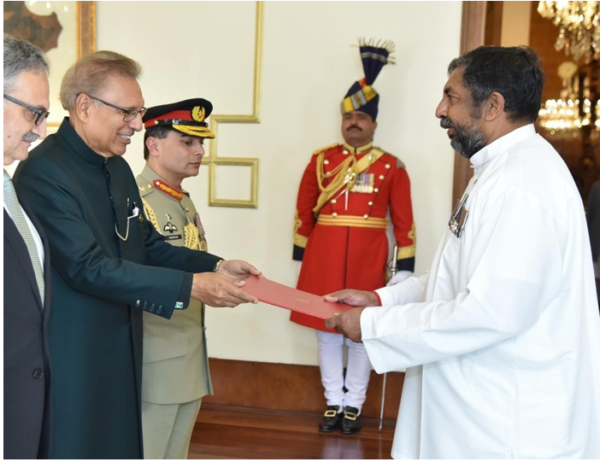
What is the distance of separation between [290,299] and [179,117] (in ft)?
3.36

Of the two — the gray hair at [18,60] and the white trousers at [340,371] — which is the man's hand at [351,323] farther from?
the white trousers at [340,371]

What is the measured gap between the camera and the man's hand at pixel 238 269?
2.41 metres

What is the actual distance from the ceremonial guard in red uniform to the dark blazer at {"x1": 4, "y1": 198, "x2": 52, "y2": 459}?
2.40 m

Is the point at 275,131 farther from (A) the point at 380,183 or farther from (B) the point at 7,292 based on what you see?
(B) the point at 7,292

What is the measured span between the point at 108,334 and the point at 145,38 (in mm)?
2879

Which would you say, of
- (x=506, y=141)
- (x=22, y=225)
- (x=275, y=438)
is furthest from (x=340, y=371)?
(x=22, y=225)

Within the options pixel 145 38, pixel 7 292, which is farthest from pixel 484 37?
pixel 7 292

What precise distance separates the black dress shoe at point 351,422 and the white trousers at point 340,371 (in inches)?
1.2

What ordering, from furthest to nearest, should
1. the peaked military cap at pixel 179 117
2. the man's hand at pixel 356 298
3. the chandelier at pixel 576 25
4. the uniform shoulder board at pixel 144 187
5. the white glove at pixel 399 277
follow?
the chandelier at pixel 576 25
the white glove at pixel 399 277
the peaked military cap at pixel 179 117
the uniform shoulder board at pixel 144 187
the man's hand at pixel 356 298

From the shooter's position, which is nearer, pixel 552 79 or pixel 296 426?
pixel 296 426

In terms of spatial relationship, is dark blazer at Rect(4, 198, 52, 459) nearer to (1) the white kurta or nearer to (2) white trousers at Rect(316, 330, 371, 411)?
(1) the white kurta

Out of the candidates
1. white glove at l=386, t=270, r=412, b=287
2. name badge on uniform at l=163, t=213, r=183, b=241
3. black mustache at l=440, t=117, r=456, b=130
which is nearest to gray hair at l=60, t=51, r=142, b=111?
name badge on uniform at l=163, t=213, r=183, b=241

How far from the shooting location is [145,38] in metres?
4.37

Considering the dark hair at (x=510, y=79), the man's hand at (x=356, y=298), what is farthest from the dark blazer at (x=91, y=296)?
the dark hair at (x=510, y=79)
